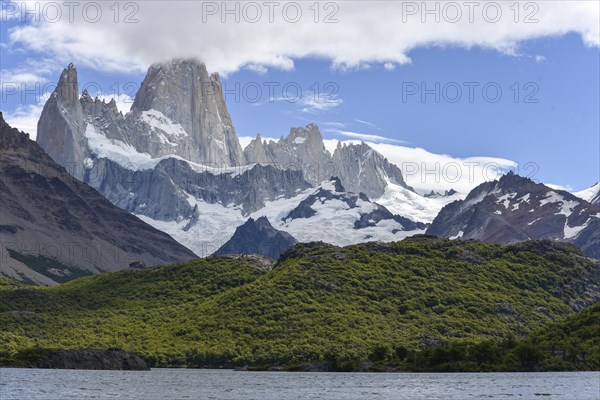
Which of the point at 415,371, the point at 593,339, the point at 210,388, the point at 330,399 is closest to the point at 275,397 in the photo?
the point at 330,399

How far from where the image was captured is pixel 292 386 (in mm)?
158375

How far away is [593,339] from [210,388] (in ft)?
249

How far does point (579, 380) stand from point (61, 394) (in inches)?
2974

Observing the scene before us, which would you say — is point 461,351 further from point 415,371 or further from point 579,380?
point 579,380

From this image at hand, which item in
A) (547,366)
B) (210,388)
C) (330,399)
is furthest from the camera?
(547,366)

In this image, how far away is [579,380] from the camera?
15588cm

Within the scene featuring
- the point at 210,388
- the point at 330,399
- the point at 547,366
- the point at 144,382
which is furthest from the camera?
the point at 547,366

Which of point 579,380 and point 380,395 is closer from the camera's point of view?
point 380,395

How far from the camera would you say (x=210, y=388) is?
154 meters

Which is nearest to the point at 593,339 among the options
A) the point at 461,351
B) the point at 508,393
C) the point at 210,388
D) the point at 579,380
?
the point at 461,351

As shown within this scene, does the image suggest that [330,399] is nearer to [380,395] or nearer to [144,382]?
[380,395]

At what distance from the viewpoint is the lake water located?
134 m

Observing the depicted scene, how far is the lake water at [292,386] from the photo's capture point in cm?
13412

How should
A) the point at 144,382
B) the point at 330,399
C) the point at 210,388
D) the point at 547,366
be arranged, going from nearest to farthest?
the point at 330,399 < the point at 210,388 < the point at 144,382 < the point at 547,366
